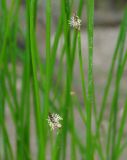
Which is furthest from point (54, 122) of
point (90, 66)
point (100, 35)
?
point (100, 35)

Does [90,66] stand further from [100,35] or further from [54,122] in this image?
[100,35]

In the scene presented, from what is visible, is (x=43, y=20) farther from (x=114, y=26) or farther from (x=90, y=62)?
(x=90, y=62)

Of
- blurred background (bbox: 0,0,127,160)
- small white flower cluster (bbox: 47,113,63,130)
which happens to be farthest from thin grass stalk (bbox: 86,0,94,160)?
blurred background (bbox: 0,0,127,160)

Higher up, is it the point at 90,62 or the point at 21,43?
the point at 90,62

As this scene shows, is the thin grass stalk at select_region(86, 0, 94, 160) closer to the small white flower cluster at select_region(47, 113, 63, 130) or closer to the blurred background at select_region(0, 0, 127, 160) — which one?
the small white flower cluster at select_region(47, 113, 63, 130)

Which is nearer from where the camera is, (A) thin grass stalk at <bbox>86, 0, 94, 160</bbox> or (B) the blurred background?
(A) thin grass stalk at <bbox>86, 0, 94, 160</bbox>

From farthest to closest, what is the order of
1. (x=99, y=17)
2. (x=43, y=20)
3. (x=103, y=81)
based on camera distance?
(x=99, y=17), (x=43, y=20), (x=103, y=81)

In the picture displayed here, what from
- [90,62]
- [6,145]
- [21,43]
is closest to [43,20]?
[21,43]

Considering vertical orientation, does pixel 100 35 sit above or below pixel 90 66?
below

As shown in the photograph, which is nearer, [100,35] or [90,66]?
[90,66]

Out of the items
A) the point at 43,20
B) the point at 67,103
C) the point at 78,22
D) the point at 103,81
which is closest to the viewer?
the point at 78,22

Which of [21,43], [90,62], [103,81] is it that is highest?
[90,62]
